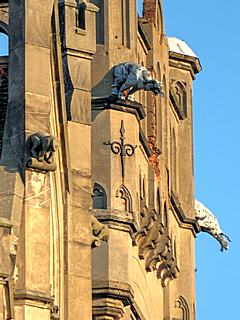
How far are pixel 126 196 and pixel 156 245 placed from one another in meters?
3.88

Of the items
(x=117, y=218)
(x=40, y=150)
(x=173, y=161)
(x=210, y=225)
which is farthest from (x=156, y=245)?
(x=40, y=150)

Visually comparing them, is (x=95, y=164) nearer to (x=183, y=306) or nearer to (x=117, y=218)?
(x=117, y=218)

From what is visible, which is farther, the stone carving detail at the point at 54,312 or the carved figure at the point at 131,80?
the carved figure at the point at 131,80

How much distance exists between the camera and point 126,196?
55.2 metres

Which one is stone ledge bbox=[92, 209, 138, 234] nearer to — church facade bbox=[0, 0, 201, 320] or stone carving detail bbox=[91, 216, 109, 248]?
church facade bbox=[0, 0, 201, 320]

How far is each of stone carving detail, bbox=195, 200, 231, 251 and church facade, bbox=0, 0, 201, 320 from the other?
37.4 inches

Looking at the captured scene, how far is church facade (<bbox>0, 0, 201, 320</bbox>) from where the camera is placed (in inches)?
1599

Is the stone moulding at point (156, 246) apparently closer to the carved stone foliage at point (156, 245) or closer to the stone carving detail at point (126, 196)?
the carved stone foliage at point (156, 245)

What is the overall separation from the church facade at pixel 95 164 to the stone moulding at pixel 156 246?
6 centimetres

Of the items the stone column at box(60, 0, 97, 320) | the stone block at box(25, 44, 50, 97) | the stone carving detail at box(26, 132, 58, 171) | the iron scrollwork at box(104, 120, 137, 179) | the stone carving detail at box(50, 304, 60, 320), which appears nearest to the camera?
the stone carving detail at box(26, 132, 58, 171)

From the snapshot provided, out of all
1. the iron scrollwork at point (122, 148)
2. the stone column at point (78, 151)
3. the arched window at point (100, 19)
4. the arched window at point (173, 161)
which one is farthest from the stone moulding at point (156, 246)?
the stone column at point (78, 151)

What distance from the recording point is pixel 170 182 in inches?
2485

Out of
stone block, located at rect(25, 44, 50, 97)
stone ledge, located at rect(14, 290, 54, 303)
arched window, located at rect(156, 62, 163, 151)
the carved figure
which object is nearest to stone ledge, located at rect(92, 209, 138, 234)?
the carved figure

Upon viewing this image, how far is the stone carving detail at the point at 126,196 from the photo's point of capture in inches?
2167
